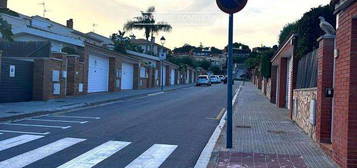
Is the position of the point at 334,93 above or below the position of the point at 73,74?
below

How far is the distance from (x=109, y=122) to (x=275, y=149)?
6.61 metres

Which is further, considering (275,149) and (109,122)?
(109,122)

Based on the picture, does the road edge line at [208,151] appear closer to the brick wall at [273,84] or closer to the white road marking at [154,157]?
the white road marking at [154,157]

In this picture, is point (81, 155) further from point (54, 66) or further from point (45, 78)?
point (54, 66)

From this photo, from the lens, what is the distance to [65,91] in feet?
84.8

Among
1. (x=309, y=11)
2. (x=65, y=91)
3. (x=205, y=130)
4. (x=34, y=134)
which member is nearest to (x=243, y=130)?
(x=205, y=130)

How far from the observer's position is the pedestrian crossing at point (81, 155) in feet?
27.5

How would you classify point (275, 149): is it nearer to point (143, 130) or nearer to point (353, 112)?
point (353, 112)

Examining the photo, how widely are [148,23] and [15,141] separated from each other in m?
58.5

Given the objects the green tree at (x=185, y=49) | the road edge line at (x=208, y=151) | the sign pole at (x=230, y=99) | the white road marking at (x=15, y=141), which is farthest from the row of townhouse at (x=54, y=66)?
the green tree at (x=185, y=49)

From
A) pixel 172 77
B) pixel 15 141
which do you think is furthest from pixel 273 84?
pixel 172 77

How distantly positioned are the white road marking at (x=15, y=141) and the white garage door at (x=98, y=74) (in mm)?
19392

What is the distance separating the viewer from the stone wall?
11980mm

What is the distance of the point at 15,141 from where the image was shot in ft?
35.3
